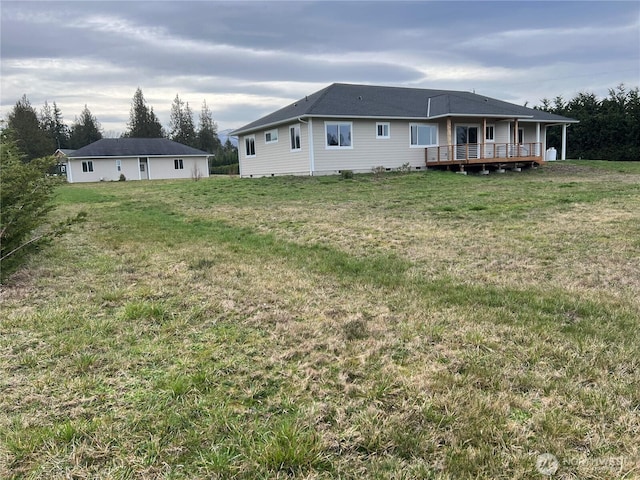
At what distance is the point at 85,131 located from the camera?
59031mm

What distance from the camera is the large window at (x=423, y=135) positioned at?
21562mm

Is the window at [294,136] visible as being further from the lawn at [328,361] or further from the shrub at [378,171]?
the lawn at [328,361]

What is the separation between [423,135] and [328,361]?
20745 mm

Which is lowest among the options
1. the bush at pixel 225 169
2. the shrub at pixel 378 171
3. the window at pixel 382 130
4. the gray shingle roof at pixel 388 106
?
the shrub at pixel 378 171

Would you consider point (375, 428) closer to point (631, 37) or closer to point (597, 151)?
point (631, 37)

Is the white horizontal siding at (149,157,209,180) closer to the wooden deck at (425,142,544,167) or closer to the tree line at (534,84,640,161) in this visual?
the wooden deck at (425,142,544,167)

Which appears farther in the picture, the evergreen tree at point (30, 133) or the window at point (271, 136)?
the evergreen tree at point (30, 133)

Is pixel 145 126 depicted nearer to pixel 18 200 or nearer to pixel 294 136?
pixel 294 136

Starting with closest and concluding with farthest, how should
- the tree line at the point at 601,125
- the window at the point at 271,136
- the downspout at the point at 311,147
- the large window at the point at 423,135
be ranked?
the downspout at the point at 311,147 < the large window at the point at 423,135 < the window at the point at 271,136 < the tree line at the point at 601,125

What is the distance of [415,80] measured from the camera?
34156 mm

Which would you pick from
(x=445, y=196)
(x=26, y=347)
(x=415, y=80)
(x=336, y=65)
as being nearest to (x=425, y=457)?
(x=26, y=347)

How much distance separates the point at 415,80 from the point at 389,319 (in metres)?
34.3

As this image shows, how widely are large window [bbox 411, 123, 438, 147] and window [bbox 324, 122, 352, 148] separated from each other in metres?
3.72

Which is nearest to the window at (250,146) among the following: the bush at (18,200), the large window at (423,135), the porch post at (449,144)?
the large window at (423,135)
